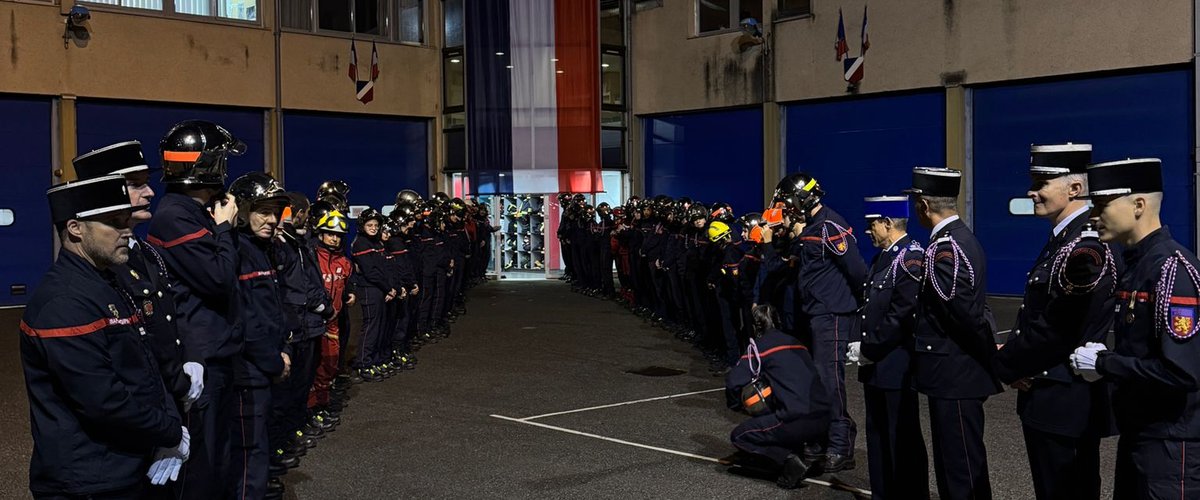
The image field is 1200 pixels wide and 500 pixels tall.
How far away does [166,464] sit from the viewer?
465 cm

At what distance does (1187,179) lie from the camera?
20797mm

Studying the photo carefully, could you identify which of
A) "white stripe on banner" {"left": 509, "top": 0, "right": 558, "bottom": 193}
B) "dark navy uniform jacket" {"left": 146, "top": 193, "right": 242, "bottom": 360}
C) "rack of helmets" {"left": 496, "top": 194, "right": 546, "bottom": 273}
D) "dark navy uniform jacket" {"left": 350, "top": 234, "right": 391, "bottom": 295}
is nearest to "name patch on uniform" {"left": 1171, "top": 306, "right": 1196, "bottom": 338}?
"dark navy uniform jacket" {"left": 146, "top": 193, "right": 242, "bottom": 360}

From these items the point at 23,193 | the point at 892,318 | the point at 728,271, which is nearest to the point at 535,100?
the point at 23,193

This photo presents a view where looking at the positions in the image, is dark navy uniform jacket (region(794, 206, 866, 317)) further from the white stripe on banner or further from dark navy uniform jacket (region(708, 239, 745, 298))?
the white stripe on banner

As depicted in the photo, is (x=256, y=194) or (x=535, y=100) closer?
(x=256, y=194)

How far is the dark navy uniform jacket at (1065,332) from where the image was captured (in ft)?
17.0

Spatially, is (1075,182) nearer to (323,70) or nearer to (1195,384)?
(1195,384)

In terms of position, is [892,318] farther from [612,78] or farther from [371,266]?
[612,78]

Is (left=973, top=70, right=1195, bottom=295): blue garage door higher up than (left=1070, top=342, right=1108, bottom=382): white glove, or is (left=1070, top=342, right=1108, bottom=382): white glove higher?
(left=973, top=70, right=1195, bottom=295): blue garage door

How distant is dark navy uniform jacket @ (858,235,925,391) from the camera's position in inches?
254

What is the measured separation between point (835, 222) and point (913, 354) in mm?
2794

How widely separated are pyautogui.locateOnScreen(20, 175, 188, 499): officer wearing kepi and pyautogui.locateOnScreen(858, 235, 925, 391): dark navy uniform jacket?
4.00 meters

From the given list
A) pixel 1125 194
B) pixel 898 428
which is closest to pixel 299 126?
pixel 898 428

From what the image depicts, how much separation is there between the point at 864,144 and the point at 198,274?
71.3 ft
